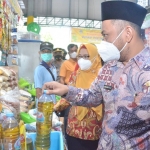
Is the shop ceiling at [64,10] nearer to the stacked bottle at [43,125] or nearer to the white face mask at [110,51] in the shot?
the white face mask at [110,51]

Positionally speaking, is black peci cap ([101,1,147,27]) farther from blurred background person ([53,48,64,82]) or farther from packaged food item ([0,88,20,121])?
blurred background person ([53,48,64,82])

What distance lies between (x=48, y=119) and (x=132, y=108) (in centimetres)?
52

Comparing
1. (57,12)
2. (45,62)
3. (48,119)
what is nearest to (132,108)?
(48,119)

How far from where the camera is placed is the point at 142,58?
1.43m

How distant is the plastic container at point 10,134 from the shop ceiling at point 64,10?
15036 mm

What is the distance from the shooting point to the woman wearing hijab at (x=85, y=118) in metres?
2.21

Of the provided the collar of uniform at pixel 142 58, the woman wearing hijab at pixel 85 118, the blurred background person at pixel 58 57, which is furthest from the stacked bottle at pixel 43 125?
the blurred background person at pixel 58 57

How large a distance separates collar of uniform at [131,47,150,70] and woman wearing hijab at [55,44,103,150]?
88 centimetres

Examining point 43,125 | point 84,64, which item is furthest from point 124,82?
point 84,64

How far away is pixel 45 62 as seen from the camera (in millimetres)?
3549

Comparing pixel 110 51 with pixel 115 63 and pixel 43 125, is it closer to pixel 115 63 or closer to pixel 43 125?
pixel 115 63

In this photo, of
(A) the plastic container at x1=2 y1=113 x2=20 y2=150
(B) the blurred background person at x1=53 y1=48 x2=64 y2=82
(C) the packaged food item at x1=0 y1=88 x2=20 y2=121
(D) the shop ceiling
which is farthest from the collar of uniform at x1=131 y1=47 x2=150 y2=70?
(D) the shop ceiling

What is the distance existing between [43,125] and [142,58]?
28.9 inches

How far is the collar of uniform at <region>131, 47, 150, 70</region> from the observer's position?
1409 mm
